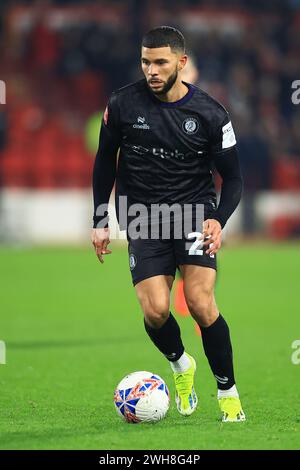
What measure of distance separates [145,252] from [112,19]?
20.4 metres

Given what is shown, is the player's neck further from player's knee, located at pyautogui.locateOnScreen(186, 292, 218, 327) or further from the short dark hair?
player's knee, located at pyautogui.locateOnScreen(186, 292, 218, 327)

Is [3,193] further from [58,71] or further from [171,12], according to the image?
[171,12]

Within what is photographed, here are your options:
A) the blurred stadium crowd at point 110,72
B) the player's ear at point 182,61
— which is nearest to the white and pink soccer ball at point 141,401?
the player's ear at point 182,61

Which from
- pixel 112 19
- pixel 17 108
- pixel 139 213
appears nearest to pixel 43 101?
pixel 17 108

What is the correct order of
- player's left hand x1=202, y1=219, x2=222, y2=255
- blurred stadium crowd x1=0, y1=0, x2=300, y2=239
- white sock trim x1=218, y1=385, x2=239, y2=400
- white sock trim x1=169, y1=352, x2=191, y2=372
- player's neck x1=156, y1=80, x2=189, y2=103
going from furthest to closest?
blurred stadium crowd x1=0, y1=0, x2=300, y2=239
white sock trim x1=169, y1=352, x2=191, y2=372
player's neck x1=156, y1=80, x2=189, y2=103
white sock trim x1=218, y1=385, x2=239, y2=400
player's left hand x1=202, y1=219, x2=222, y2=255

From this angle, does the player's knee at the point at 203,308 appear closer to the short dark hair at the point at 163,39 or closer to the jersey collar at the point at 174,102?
the jersey collar at the point at 174,102

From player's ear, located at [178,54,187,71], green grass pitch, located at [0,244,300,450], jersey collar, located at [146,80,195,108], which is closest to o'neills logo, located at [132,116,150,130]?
jersey collar, located at [146,80,195,108]

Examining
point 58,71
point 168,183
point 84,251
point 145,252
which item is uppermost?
point 58,71

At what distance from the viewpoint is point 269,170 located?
942 inches

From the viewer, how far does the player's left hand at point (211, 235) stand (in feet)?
19.1

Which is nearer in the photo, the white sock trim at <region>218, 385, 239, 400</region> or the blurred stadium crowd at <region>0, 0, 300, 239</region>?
the white sock trim at <region>218, 385, 239, 400</region>

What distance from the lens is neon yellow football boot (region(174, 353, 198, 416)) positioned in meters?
6.18

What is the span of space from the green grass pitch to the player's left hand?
0.96 meters

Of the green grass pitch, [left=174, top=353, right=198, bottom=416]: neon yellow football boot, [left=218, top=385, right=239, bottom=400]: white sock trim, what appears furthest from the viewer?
[left=174, top=353, right=198, bottom=416]: neon yellow football boot
